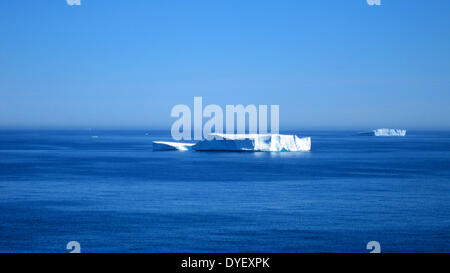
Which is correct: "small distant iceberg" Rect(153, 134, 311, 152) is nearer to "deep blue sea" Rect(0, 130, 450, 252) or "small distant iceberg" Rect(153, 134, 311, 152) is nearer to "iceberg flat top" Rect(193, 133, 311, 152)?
"iceberg flat top" Rect(193, 133, 311, 152)

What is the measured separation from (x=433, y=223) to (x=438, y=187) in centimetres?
894

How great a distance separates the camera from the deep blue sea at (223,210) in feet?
37.8

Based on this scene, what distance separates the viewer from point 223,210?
15805 mm

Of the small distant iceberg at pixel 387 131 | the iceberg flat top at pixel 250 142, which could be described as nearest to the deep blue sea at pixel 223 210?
the iceberg flat top at pixel 250 142

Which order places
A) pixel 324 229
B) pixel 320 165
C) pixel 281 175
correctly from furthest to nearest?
pixel 320 165 < pixel 281 175 < pixel 324 229

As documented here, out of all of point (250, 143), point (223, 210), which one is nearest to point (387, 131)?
point (250, 143)

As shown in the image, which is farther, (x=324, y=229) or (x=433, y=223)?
(x=433, y=223)

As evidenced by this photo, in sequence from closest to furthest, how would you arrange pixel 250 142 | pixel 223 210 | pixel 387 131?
pixel 223 210, pixel 250 142, pixel 387 131

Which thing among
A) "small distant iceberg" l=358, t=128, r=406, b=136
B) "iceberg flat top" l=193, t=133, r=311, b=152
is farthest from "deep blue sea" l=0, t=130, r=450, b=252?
"small distant iceberg" l=358, t=128, r=406, b=136

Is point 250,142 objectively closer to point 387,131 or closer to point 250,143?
point 250,143

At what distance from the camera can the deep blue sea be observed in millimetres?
11531

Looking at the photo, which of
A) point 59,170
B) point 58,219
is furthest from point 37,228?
point 59,170
